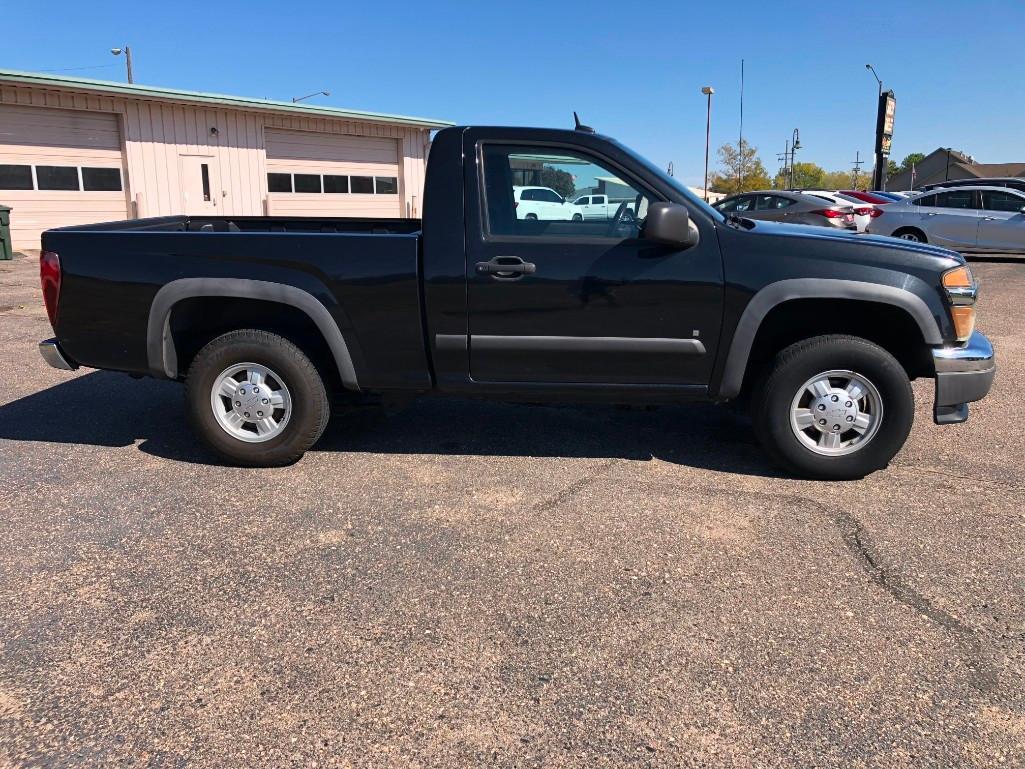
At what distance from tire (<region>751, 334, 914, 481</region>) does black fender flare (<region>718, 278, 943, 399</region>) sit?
246 millimetres

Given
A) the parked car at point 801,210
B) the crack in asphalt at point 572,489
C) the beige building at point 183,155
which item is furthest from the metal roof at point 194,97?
the crack in asphalt at point 572,489

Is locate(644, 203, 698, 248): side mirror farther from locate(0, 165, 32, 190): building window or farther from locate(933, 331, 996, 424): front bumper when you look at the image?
locate(0, 165, 32, 190): building window

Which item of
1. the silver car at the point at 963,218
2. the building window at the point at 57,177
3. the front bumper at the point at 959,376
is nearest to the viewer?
the front bumper at the point at 959,376

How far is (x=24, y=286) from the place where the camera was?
41.7ft

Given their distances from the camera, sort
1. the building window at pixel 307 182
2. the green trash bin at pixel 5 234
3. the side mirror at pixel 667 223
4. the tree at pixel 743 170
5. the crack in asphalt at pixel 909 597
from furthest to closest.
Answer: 1. the tree at pixel 743 170
2. the building window at pixel 307 182
3. the green trash bin at pixel 5 234
4. the side mirror at pixel 667 223
5. the crack in asphalt at pixel 909 597

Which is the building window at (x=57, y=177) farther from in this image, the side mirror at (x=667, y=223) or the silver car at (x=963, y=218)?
the side mirror at (x=667, y=223)

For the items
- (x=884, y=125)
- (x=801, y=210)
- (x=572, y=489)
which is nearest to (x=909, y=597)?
(x=572, y=489)

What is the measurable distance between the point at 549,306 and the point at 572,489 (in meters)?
0.98

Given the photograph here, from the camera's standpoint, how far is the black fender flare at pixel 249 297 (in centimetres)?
434

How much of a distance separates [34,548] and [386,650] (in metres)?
1.85

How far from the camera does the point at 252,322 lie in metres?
4.70

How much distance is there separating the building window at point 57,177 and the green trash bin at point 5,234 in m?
1.60

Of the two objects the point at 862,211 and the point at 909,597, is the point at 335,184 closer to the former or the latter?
the point at 862,211

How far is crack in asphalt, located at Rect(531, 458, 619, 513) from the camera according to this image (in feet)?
13.3
